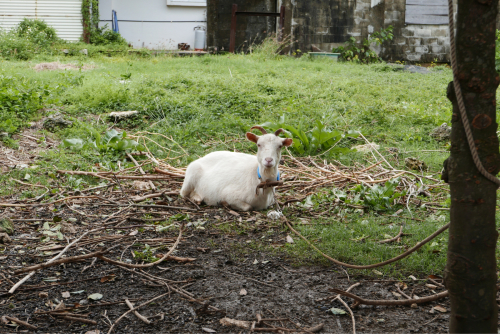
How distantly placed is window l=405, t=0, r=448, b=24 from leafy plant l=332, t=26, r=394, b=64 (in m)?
1.16

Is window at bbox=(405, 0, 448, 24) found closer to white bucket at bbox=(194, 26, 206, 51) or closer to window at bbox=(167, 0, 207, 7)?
white bucket at bbox=(194, 26, 206, 51)

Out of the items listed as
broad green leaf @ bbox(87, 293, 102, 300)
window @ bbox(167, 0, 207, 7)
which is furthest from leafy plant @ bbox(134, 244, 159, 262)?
window @ bbox(167, 0, 207, 7)

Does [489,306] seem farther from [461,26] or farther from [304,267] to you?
[304,267]

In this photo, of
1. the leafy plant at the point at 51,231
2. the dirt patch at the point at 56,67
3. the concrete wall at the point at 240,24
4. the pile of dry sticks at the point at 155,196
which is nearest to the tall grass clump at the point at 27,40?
the dirt patch at the point at 56,67

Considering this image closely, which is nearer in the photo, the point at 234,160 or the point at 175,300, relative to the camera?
the point at 175,300

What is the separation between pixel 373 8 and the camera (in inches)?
669

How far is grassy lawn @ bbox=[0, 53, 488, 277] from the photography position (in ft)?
14.4

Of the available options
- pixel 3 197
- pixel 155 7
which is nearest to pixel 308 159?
pixel 3 197

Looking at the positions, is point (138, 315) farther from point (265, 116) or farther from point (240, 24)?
point (240, 24)

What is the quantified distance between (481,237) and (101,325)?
2.23m

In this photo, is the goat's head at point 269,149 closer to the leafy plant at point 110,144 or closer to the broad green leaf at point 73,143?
the leafy plant at point 110,144

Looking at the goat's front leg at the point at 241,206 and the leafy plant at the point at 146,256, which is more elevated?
the goat's front leg at the point at 241,206

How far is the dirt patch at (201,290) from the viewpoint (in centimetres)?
283

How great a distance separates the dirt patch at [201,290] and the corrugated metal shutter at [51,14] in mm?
18836
